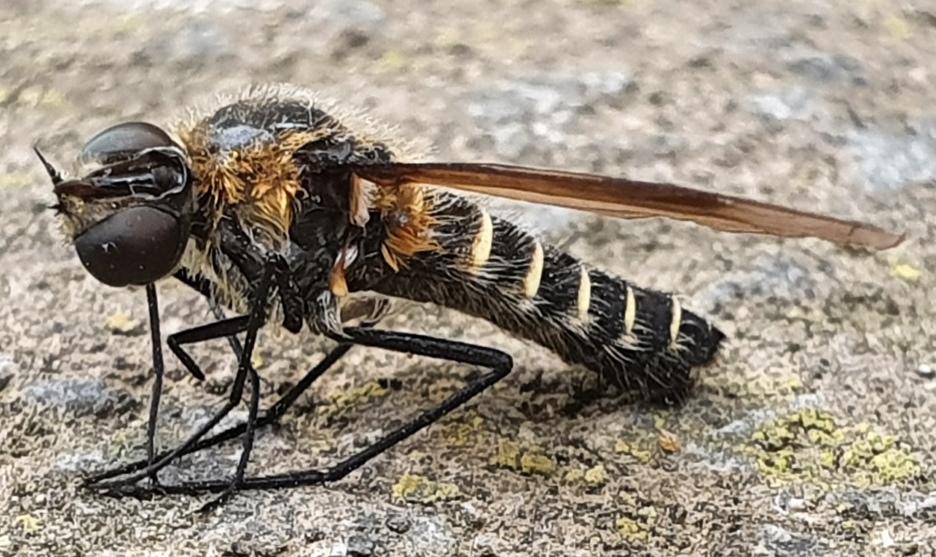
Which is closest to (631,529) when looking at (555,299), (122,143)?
(555,299)

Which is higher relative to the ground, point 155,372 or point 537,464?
point 155,372

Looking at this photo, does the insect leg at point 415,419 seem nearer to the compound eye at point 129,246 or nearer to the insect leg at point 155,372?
the insect leg at point 155,372

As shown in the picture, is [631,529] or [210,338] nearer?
[631,529]

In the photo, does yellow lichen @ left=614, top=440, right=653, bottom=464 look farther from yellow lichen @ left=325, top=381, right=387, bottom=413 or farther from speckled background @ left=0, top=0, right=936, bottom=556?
yellow lichen @ left=325, top=381, right=387, bottom=413

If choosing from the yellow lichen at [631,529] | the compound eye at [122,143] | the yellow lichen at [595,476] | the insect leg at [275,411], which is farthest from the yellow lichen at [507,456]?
the compound eye at [122,143]

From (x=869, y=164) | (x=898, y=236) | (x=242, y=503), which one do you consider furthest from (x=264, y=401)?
(x=869, y=164)

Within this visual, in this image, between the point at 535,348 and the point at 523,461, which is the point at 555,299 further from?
the point at 523,461

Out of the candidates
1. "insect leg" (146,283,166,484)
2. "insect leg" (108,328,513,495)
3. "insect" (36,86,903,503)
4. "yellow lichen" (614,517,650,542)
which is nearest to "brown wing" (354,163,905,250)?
"insect" (36,86,903,503)
